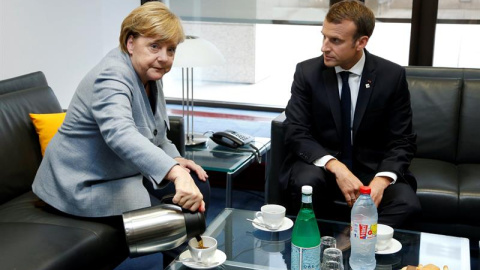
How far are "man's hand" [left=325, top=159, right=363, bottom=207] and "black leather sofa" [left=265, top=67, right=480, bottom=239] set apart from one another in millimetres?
347

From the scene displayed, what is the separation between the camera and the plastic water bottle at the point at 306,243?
184cm

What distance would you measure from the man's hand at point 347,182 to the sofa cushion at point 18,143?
51.8 inches

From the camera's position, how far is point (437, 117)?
316cm

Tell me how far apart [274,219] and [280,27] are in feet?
8.23

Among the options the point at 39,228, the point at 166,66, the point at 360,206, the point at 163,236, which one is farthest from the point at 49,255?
the point at 360,206

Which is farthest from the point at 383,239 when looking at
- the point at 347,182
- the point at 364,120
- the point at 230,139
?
the point at 230,139

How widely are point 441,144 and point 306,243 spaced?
1584 millimetres

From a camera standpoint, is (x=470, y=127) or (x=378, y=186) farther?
(x=470, y=127)

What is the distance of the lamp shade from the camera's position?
10.2 feet

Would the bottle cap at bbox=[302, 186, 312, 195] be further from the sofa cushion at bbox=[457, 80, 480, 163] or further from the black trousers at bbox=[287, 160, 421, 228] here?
the sofa cushion at bbox=[457, 80, 480, 163]

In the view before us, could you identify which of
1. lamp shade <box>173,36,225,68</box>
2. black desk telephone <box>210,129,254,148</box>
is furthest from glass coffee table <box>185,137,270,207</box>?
lamp shade <box>173,36,225,68</box>

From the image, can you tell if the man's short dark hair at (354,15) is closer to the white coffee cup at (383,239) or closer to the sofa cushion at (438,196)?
the sofa cushion at (438,196)

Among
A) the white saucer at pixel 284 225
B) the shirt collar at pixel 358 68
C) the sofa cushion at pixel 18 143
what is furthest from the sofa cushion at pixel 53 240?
the shirt collar at pixel 358 68

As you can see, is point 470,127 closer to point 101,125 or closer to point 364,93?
point 364,93
